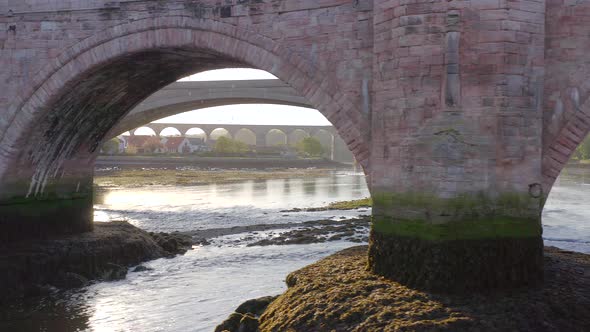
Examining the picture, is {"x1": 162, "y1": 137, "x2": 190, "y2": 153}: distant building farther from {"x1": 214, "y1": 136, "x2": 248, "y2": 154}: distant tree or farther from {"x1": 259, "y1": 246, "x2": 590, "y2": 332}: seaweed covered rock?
{"x1": 259, "y1": 246, "x2": 590, "y2": 332}: seaweed covered rock

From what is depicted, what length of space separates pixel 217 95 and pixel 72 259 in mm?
14785

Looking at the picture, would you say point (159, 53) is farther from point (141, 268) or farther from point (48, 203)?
point (48, 203)

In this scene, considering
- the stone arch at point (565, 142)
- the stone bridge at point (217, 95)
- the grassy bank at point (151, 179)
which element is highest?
the stone bridge at point (217, 95)

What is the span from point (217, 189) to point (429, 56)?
1093 inches

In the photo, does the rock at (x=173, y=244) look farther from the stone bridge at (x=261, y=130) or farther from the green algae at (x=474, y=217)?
the stone bridge at (x=261, y=130)

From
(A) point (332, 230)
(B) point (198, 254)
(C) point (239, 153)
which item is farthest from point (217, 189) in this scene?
(C) point (239, 153)

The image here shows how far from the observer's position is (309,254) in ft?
45.9

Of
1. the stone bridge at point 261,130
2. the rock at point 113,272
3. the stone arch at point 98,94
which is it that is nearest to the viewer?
the stone arch at point 98,94

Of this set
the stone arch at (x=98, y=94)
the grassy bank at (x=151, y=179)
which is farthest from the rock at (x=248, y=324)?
the grassy bank at (x=151, y=179)

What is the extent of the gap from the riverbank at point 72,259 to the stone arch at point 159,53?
5.84ft

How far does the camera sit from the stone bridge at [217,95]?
80.7ft

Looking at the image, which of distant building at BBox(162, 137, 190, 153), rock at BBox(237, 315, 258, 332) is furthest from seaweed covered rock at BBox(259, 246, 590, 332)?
distant building at BBox(162, 137, 190, 153)

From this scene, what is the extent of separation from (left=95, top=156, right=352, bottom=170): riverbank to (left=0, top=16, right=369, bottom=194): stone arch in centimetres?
3855

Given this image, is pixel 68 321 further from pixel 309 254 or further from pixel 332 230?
pixel 332 230
